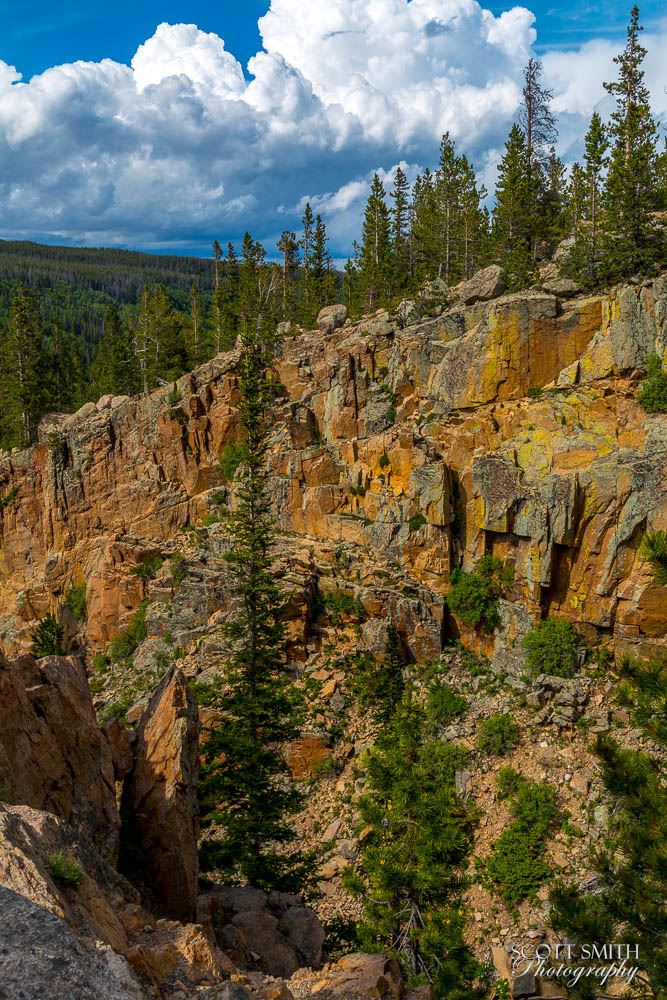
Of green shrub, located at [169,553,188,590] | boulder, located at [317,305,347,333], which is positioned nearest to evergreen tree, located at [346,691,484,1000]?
green shrub, located at [169,553,188,590]

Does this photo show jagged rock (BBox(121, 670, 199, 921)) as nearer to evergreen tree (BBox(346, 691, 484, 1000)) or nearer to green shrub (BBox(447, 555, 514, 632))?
evergreen tree (BBox(346, 691, 484, 1000))

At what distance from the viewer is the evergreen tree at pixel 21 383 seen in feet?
170

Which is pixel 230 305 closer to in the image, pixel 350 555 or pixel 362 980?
pixel 350 555

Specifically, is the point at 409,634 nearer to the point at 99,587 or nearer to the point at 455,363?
the point at 455,363

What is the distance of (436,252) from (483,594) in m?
38.8

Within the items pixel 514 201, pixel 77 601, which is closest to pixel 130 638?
pixel 77 601

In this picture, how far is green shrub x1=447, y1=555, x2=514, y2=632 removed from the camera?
2550 centimetres

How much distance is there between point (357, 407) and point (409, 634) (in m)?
15.1

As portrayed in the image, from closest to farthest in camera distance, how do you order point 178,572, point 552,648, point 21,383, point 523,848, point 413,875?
point 413,875, point 523,848, point 552,648, point 178,572, point 21,383

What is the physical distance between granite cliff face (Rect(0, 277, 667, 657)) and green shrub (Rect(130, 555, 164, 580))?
43cm

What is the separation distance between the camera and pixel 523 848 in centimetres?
A: 1758

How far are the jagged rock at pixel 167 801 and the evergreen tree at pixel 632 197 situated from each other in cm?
3027

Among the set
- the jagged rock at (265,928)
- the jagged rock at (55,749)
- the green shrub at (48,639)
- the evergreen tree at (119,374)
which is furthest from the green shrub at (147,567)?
the evergreen tree at (119,374)

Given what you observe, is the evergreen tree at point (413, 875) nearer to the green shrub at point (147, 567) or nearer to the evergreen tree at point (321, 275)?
the green shrub at point (147, 567)
